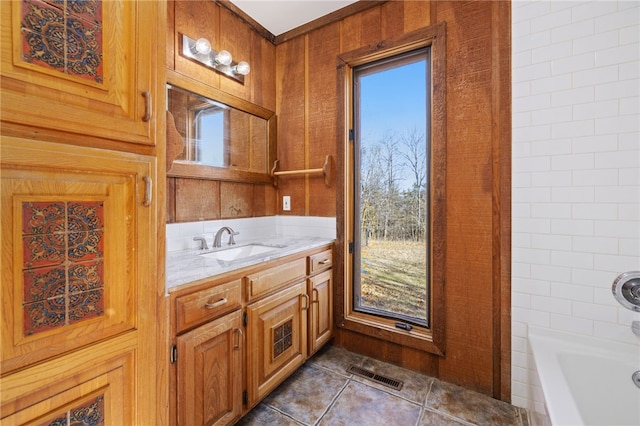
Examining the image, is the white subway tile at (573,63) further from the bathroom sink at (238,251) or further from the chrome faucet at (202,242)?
the chrome faucet at (202,242)

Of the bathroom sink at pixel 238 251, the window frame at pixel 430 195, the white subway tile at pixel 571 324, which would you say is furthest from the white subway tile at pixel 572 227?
the bathroom sink at pixel 238 251

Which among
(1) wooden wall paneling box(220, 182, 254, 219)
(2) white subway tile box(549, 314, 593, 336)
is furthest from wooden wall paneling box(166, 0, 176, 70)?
(2) white subway tile box(549, 314, 593, 336)

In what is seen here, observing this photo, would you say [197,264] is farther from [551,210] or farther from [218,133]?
[551,210]

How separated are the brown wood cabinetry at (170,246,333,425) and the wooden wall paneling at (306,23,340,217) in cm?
54

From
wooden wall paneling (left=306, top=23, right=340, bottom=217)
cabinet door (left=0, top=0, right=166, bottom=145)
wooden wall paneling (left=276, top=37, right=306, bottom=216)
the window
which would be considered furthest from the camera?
wooden wall paneling (left=276, top=37, right=306, bottom=216)

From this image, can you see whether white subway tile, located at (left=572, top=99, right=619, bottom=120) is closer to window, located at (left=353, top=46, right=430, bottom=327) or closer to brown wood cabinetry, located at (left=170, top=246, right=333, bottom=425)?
window, located at (left=353, top=46, right=430, bottom=327)

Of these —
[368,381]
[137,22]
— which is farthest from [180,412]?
[137,22]

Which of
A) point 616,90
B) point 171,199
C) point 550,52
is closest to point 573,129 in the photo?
point 616,90

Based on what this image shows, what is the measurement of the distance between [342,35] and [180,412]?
255cm

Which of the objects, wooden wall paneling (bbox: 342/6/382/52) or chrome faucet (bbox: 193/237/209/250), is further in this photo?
wooden wall paneling (bbox: 342/6/382/52)

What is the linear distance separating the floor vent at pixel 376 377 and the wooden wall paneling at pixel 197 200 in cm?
146

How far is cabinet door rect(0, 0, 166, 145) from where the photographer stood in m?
0.63

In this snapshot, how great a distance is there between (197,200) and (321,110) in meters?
1.21

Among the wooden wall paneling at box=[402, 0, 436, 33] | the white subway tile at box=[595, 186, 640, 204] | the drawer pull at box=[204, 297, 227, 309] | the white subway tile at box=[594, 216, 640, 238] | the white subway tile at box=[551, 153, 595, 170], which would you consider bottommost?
the drawer pull at box=[204, 297, 227, 309]
